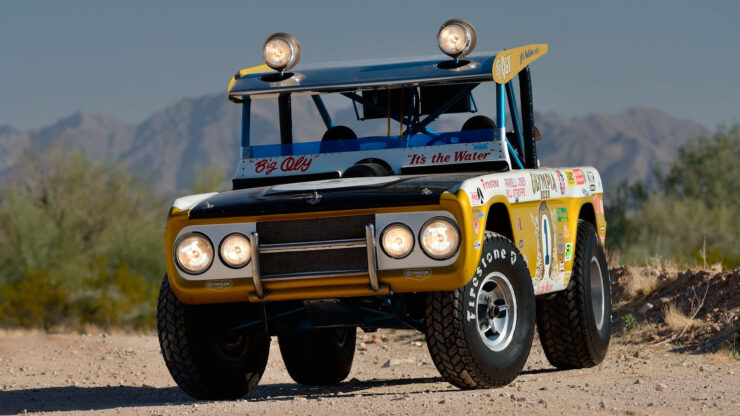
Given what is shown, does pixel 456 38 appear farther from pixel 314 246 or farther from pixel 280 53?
pixel 314 246

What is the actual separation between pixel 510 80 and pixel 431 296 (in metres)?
2.50

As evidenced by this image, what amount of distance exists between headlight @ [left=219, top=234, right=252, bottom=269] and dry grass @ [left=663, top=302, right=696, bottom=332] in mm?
5663

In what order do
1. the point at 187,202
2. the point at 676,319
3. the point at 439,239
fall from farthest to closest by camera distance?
the point at 676,319
the point at 187,202
the point at 439,239

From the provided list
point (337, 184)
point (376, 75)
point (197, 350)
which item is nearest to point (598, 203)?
point (376, 75)

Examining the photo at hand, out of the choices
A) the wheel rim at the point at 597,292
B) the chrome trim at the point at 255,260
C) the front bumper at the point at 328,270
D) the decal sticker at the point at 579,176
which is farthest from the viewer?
the wheel rim at the point at 597,292

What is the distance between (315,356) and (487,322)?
278 centimetres

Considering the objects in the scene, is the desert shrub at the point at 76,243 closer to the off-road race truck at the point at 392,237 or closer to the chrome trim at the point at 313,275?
the off-road race truck at the point at 392,237

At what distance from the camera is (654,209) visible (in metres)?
53.8

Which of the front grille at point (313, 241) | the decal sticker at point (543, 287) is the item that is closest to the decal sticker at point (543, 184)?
the decal sticker at point (543, 287)

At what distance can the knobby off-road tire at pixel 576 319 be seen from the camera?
9.08m

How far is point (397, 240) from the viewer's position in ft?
22.7

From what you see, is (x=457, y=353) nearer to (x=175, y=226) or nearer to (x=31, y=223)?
(x=175, y=226)

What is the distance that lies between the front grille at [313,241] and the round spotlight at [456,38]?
1932mm

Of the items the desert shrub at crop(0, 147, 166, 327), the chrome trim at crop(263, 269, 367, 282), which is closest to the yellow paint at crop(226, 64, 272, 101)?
the chrome trim at crop(263, 269, 367, 282)
